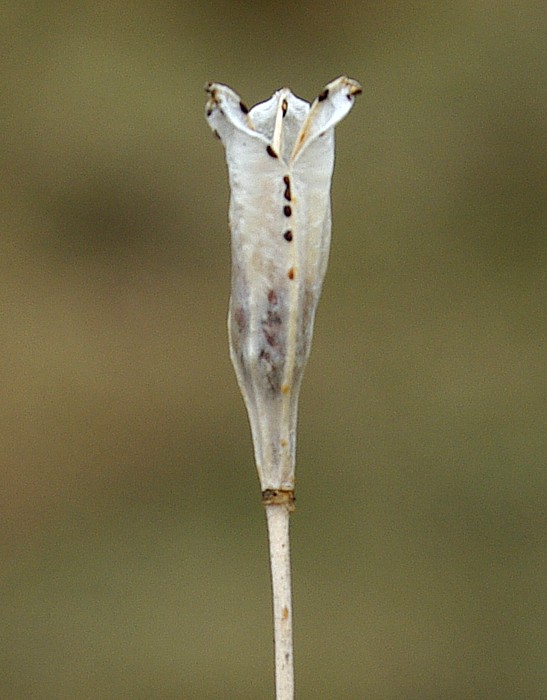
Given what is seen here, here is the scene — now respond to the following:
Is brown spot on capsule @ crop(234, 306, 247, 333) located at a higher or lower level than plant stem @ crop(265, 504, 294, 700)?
higher

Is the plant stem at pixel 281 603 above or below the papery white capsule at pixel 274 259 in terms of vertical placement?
below

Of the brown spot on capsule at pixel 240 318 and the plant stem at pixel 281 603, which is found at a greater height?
the brown spot on capsule at pixel 240 318

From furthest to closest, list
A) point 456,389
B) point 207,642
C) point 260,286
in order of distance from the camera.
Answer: point 456,389 → point 207,642 → point 260,286

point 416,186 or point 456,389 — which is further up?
point 416,186

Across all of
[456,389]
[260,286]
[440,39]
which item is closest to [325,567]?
[456,389]

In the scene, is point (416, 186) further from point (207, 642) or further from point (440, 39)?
point (207, 642)

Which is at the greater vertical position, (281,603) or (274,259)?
(274,259)
